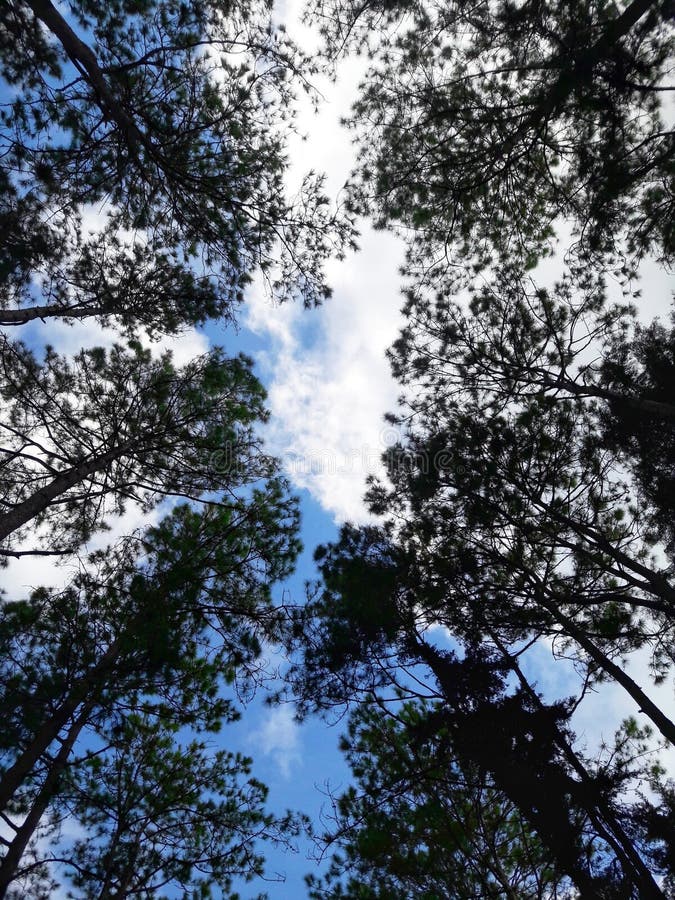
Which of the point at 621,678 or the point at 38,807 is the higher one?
the point at 621,678

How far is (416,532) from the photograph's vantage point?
6.67 metres

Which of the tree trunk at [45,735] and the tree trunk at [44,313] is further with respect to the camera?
the tree trunk at [44,313]

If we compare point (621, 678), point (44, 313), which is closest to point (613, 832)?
point (621, 678)

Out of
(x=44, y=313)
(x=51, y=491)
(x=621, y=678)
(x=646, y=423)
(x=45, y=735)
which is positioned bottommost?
(x=45, y=735)

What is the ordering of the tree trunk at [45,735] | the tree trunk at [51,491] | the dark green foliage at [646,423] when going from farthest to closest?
the dark green foliage at [646,423] < the tree trunk at [51,491] < the tree trunk at [45,735]

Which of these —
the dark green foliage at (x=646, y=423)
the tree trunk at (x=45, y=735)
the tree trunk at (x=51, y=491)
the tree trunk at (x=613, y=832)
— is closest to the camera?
the tree trunk at (x=613, y=832)

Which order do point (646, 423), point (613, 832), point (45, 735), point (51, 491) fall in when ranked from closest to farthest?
1. point (613, 832)
2. point (45, 735)
3. point (51, 491)
4. point (646, 423)

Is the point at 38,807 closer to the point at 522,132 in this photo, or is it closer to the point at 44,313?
the point at 44,313

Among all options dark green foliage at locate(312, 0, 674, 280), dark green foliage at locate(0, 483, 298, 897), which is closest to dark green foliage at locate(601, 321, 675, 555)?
dark green foliage at locate(312, 0, 674, 280)

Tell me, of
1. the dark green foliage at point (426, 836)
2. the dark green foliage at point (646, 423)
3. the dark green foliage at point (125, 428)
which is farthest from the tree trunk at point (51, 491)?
the dark green foliage at point (646, 423)

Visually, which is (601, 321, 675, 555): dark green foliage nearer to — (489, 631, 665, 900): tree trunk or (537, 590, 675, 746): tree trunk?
(537, 590, 675, 746): tree trunk

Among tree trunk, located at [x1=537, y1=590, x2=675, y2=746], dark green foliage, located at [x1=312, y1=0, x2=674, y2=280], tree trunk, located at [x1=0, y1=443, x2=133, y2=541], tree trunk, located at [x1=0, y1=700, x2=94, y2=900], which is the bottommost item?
tree trunk, located at [x1=0, y1=700, x2=94, y2=900]

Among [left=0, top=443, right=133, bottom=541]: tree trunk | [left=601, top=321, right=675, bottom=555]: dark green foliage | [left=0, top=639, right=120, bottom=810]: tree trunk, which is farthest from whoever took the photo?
[left=601, top=321, right=675, bottom=555]: dark green foliage

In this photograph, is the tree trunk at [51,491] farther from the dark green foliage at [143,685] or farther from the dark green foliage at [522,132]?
the dark green foliage at [522,132]
